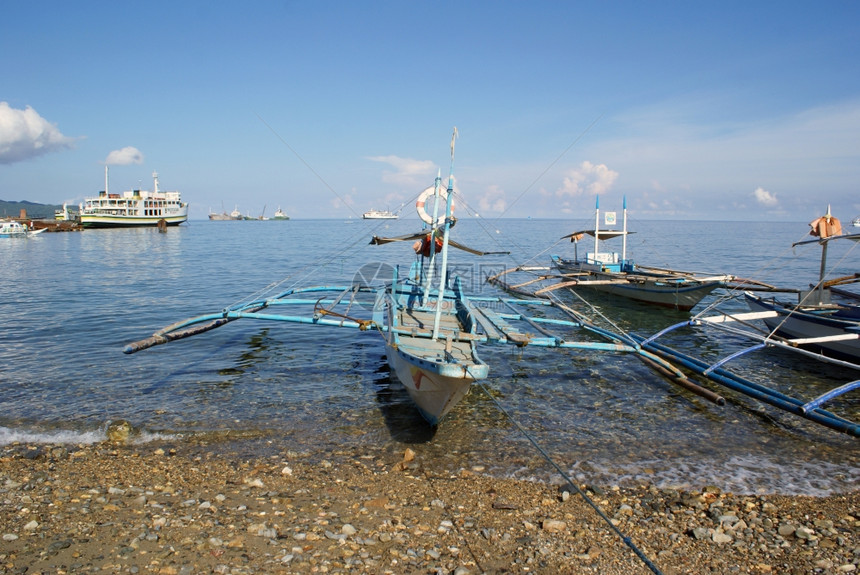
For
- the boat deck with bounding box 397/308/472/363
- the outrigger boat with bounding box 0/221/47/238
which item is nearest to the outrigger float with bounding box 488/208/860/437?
the boat deck with bounding box 397/308/472/363

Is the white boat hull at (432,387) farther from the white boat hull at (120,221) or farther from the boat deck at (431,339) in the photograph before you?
the white boat hull at (120,221)

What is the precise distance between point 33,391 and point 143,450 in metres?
5.68

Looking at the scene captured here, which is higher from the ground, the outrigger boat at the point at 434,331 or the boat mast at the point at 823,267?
the boat mast at the point at 823,267

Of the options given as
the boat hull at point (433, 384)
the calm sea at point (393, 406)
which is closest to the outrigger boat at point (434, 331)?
the boat hull at point (433, 384)

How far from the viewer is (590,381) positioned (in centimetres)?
1475

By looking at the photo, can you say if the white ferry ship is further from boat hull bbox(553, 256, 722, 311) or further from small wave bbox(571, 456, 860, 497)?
small wave bbox(571, 456, 860, 497)

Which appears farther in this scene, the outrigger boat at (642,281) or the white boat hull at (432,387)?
the outrigger boat at (642,281)

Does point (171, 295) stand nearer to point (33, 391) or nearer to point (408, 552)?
point (33, 391)

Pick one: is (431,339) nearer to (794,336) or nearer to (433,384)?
(433,384)

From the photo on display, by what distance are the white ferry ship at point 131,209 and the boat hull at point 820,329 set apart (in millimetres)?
114703

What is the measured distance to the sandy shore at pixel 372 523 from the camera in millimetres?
6324

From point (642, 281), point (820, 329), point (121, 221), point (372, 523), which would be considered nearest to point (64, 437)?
point (372, 523)

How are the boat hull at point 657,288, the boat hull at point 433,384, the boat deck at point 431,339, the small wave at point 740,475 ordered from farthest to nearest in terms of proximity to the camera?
1. the boat hull at point 657,288
2. the boat deck at point 431,339
3. the boat hull at point 433,384
4. the small wave at point 740,475

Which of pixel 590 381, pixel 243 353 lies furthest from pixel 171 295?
pixel 590 381
